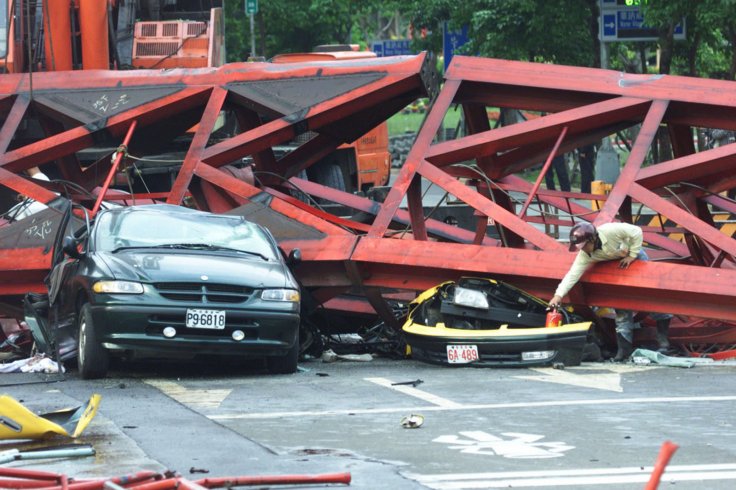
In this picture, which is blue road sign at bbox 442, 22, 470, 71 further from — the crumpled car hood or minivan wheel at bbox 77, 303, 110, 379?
minivan wheel at bbox 77, 303, 110, 379

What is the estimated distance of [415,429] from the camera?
9.18 meters

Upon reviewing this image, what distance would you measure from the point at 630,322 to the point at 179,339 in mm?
4821

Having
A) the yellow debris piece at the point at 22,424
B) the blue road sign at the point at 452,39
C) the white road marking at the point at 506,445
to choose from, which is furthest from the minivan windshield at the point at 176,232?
the blue road sign at the point at 452,39

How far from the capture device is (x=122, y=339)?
38.6 ft

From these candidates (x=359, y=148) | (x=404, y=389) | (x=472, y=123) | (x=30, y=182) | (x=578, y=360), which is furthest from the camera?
(x=359, y=148)

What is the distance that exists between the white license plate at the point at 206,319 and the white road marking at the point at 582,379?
256 centimetres

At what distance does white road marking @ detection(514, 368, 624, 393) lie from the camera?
11.5m

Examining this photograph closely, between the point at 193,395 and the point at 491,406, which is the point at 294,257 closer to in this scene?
the point at 193,395

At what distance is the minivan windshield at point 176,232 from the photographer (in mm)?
12938

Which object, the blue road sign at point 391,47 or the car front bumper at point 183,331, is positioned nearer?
the car front bumper at point 183,331

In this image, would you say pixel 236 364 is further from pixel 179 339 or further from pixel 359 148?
pixel 359 148

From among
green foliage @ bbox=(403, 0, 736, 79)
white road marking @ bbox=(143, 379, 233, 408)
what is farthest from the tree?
white road marking @ bbox=(143, 379, 233, 408)

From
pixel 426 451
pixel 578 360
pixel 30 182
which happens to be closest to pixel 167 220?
pixel 30 182

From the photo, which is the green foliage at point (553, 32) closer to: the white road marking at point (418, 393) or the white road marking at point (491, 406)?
the white road marking at point (418, 393)
